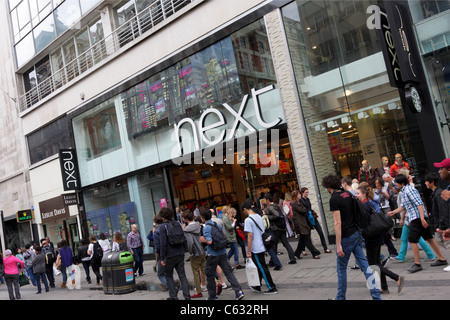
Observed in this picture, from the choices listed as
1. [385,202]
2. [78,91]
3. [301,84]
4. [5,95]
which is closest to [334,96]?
[301,84]

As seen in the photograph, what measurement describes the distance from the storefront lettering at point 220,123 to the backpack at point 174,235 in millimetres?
6153

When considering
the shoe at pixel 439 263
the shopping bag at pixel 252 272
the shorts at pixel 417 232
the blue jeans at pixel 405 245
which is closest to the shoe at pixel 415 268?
the shoe at pixel 439 263

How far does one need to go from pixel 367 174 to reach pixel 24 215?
2000 centimetres

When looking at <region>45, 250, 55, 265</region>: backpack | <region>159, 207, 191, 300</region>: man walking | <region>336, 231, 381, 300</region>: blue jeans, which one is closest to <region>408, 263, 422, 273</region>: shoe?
<region>336, 231, 381, 300</region>: blue jeans

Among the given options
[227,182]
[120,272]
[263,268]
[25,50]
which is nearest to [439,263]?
[263,268]

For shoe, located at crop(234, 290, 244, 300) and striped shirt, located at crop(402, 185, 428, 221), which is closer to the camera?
striped shirt, located at crop(402, 185, 428, 221)

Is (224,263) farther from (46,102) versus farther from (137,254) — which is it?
(46,102)

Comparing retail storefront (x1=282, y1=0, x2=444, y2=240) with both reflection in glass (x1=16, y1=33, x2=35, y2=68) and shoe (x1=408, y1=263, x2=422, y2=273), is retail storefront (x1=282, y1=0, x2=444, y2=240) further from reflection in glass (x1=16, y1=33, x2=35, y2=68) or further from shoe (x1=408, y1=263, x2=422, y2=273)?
reflection in glass (x1=16, y1=33, x2=35, y2=68)

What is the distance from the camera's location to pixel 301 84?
1245 centimetres

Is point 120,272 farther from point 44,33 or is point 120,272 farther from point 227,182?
point 44,33

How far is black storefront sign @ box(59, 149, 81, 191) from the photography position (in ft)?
67.5

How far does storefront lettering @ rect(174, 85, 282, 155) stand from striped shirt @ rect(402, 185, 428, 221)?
230 inches

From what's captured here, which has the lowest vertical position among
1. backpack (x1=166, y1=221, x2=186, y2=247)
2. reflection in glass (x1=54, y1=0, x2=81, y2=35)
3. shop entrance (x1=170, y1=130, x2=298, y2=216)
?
backpack (x1=166, y1=221, x2=186, y2=247)

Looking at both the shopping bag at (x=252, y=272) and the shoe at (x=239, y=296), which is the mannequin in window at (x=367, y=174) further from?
the shoe at (x=239, y=296)
